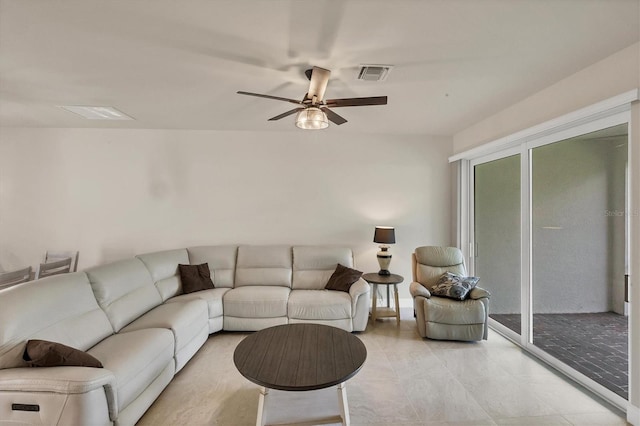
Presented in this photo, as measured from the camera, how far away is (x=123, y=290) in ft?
8.68

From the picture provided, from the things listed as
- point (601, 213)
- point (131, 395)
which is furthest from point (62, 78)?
point (601, 213)

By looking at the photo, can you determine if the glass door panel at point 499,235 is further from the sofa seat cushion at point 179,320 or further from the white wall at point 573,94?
the sofa seat cushion at point 179,320

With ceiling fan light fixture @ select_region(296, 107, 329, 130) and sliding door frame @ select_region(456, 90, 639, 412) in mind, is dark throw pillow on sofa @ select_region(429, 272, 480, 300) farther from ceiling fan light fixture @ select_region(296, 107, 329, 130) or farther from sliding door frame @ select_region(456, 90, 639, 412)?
ceiling fan light fixture @ select_region(296, 107, 329, 130)

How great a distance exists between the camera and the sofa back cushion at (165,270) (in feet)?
10.5

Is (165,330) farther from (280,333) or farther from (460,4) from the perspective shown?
(460,4)

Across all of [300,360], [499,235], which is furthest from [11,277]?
[499,235]

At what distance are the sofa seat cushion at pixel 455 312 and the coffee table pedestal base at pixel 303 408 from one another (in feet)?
5.04

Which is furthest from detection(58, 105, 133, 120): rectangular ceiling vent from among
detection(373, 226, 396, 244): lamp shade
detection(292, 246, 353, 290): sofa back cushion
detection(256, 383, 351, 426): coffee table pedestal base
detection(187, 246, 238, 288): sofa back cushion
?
detection(373, 226, 396, 244): lamp shade

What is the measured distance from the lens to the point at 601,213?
2.41 meters

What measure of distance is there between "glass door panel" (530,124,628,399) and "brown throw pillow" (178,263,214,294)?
3910 mm

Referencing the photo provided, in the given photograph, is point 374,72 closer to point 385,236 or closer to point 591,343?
point 385,236

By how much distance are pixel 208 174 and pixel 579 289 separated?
15.6ft

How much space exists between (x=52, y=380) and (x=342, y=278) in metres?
2.77

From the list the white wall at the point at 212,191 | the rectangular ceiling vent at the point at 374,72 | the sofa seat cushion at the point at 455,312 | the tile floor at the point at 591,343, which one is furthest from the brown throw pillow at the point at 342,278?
the rectangular ceiling vent at the point at 374,72
